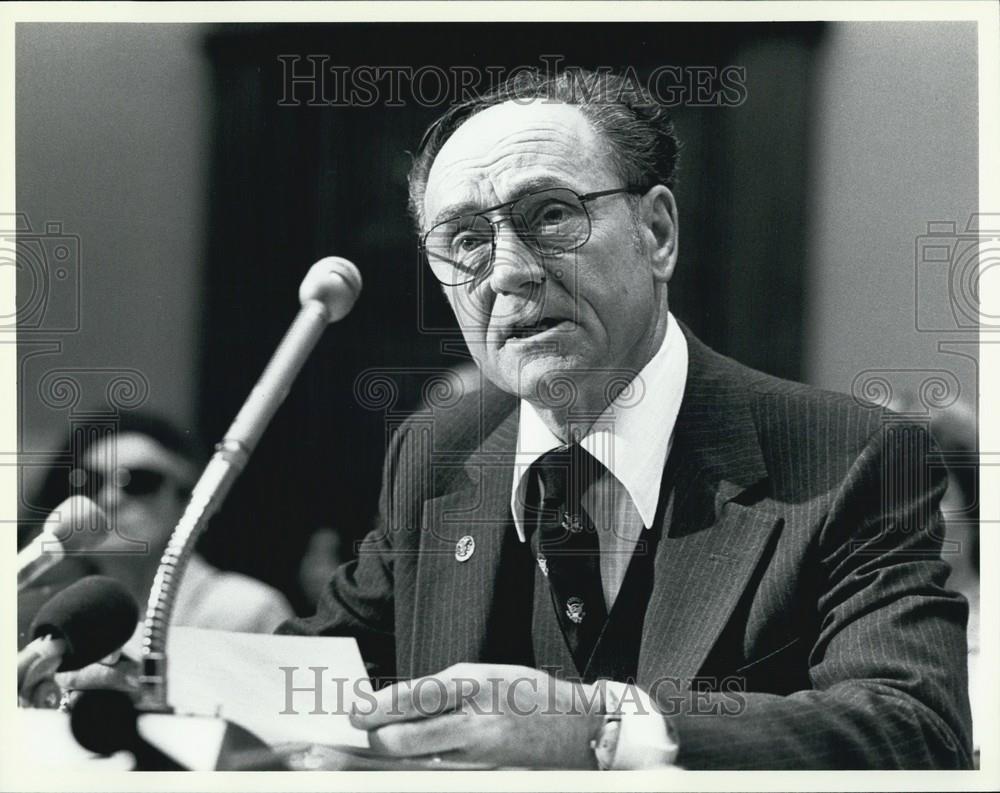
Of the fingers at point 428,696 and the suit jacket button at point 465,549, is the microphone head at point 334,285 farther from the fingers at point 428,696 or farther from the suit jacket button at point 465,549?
the fingers at point 428,696

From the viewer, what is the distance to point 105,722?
14.2 ft

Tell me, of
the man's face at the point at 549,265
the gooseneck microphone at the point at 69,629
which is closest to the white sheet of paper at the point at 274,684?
the gooseneck microphone at the point at 69,629

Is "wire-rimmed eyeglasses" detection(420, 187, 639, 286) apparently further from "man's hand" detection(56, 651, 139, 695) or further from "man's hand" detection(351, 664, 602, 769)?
"man's hand" detection(56, 651, 139, 695)

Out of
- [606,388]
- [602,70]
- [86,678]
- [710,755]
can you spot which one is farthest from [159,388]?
[710,755]

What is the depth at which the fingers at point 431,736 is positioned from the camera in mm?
4219

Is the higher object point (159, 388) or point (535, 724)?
point (159, 388)

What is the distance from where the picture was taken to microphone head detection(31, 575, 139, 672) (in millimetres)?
4316

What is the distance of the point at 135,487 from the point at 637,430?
1.51 m

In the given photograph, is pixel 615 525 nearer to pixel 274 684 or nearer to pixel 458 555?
pixel 458 555

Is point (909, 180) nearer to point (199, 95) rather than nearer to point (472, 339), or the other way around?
point (472, 339)

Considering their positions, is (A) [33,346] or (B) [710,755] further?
(A) [33,346]

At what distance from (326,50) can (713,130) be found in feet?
3.90

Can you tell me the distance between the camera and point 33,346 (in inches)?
176

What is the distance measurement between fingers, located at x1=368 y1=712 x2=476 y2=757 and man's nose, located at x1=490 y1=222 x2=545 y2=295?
1.25 meters
